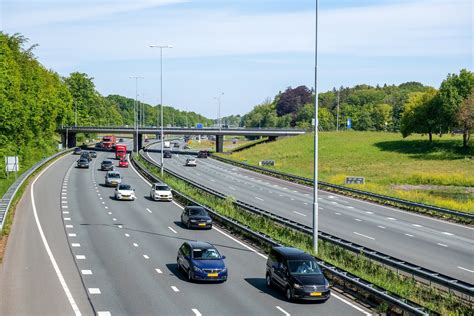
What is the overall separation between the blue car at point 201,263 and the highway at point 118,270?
1.19 ft

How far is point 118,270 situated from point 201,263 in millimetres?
3938

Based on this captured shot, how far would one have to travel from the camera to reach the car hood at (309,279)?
2198cm

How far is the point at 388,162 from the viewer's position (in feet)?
335

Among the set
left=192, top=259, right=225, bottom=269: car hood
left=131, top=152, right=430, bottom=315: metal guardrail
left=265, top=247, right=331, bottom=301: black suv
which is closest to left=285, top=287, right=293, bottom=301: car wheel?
left=265, top=247, right=331, bottom=301: black suv

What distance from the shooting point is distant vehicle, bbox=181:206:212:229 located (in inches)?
1507

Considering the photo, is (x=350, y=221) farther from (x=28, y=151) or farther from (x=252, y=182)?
(x=28, y=151)

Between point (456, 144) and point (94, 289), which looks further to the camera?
point (456, 144)

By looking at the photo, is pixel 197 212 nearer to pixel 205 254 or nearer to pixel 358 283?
pixel 205 254

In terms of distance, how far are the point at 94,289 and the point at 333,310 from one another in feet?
28.5

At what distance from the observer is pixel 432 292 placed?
69.6 feet

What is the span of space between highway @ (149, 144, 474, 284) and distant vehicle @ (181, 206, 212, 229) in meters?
7.61

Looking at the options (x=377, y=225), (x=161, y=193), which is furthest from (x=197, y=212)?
(x=161, y=193)

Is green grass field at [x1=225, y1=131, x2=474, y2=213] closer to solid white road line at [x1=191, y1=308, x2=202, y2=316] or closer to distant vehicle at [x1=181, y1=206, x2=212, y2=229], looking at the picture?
distant vehicle at [x1=181, y1=206, x2=212, y2=229]

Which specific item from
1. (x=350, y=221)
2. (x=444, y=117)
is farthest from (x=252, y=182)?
(x=444, y=117)
